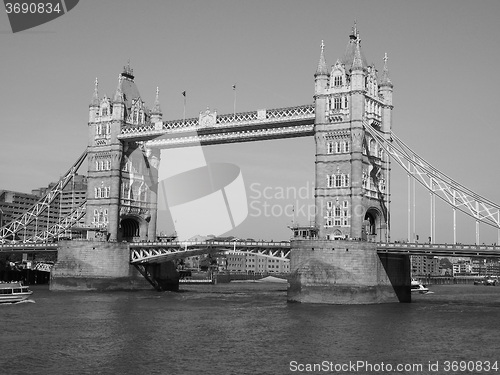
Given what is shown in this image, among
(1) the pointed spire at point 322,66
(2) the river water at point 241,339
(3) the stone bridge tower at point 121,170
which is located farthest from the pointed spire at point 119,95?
(2) the river water at point 241,339

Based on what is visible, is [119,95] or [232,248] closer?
[232,248]

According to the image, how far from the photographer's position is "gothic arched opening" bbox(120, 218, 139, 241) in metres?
108

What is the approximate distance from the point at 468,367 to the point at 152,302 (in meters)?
46.5

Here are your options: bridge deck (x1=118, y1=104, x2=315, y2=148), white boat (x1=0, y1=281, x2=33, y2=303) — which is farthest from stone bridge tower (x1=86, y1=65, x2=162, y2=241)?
white boat (x1=0, y1=281, x2=33, y2=303)

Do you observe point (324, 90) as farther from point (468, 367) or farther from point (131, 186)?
point (468, 367)

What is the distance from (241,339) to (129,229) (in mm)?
63771

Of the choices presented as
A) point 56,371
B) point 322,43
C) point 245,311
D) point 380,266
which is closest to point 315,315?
point 245,311

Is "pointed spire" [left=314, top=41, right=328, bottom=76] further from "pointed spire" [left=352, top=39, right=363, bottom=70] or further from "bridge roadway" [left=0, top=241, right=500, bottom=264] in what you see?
"bridge roadway" [left=0, top=241, right=500, bottom=264]

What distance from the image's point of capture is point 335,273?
→ 7331 cm

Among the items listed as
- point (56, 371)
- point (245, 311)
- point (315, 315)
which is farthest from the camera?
point (245, 311)

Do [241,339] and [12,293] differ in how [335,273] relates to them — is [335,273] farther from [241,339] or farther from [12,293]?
[12,293]

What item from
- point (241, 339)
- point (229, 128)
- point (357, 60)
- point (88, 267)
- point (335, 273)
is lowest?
point (241, 339)

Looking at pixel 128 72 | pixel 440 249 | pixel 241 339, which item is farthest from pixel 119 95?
pixel 241 339

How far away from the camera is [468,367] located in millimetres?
38438
